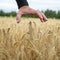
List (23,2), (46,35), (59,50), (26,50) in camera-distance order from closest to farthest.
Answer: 1. (26,50)
2. (59,50)
3. (46,35)
4. (23,2)

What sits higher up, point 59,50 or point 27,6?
point 27,6

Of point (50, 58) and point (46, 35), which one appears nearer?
point (50, 58)

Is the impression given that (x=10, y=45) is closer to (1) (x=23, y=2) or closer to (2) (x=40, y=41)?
(2) (x=40, y=41)

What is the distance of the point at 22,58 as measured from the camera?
163 cm

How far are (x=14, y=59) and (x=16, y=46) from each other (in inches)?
11.3

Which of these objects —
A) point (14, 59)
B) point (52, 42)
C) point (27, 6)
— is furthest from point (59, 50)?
point (27, 6)

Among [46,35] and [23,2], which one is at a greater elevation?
[23,2]

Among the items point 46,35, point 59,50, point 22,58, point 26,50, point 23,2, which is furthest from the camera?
point 23,2

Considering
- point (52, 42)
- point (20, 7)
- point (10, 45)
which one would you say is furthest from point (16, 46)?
point (20, 7)

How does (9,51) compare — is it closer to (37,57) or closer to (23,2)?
(37,57)

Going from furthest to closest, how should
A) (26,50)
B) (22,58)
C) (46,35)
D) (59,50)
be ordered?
(46,35) → (59,50) → (26,50) → (22,58)

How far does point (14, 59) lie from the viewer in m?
1.69

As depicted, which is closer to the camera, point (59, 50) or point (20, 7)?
point (59, 50)

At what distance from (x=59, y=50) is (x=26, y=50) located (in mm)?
258
